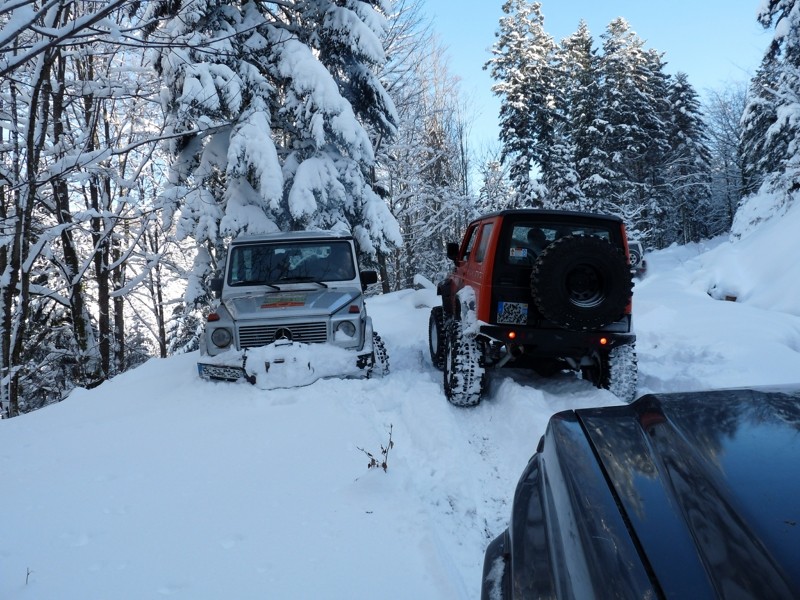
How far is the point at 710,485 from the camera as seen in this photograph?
4.19ft

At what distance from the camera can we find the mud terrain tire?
7035 mm

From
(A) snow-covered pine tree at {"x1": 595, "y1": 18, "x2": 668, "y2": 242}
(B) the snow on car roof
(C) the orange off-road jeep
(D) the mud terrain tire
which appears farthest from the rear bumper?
(A) snow-covered pine tree at {"x1": 595, "y1": 18, "x2": 668, "y2": 242}

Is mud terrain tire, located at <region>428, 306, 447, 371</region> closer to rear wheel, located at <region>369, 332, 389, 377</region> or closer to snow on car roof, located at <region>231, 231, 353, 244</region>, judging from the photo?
rear wheel, located at <region>369, 332, 389, 377</region>

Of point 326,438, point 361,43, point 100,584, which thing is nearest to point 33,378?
point 361,43

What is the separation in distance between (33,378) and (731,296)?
1697cm

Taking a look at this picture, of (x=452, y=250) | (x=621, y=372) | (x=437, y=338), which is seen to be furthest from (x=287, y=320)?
(x=621, y=372)

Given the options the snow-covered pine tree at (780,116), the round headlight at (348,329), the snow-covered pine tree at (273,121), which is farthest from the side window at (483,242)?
the snow-covered pine tree at (780,116)

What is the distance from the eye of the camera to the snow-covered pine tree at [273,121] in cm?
970

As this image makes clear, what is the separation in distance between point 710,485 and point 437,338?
601cm

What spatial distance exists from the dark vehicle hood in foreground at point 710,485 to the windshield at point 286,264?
5.44 meters

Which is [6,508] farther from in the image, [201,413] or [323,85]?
[323,85]

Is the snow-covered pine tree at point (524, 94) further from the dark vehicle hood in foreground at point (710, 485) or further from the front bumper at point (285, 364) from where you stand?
the dark vehicle hood in foreground at point (710, 485)

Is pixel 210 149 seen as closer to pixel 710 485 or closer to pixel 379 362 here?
pixel 379 362

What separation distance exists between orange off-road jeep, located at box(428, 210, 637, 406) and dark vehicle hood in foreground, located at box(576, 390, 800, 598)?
293cm
